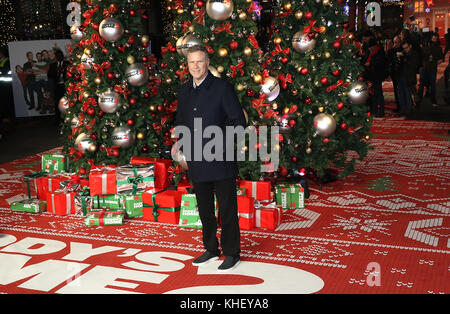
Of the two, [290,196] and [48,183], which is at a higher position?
[48,183]

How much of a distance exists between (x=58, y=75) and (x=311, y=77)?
6526 mm

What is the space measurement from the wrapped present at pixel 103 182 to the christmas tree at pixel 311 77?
183cm

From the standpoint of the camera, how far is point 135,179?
5301 mm

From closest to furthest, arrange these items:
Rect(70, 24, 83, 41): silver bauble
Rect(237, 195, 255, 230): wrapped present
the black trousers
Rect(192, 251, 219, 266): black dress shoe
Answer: the black trousers, Rect(192, 251, 219, 266): black dress shoe, Rect(237, 195, 255, 230): wrapped present, Rect(70, 24, 83, 41): silver bauble

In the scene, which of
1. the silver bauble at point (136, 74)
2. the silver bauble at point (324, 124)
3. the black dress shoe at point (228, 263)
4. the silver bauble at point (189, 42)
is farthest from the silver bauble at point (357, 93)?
the black dress shoe at point (228, 263)

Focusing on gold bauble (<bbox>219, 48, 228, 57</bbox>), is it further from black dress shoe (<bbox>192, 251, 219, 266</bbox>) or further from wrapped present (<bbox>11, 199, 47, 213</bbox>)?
wrapped present (<bbox>11, 199, 47, 213</bbox>)

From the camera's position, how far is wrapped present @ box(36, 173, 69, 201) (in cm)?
576

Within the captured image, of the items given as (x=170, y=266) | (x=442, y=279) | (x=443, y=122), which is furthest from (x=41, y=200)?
(x=443, y=122)

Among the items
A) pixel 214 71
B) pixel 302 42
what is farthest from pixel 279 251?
pixel 302 42

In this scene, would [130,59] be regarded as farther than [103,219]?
Yes

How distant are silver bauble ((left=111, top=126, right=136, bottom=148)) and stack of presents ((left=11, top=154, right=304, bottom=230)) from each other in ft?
1.12

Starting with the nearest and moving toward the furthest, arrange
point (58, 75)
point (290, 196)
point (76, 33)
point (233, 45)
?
point (233, 45) < point (290, 196) < point (76, 33) < point (58, 75)

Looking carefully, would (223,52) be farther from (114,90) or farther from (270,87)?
(114,90)

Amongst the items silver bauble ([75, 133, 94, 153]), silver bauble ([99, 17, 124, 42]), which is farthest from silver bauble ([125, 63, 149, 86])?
silver bauble ([75, 133, 94, 153])
